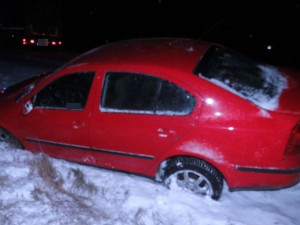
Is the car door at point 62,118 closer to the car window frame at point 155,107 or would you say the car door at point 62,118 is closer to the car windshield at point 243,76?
the car window frame at point 155,107

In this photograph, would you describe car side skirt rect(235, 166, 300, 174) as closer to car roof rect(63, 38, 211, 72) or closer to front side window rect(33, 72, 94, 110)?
car roof rect(63, 38, 211, 72)

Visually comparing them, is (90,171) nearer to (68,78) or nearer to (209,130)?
(68,78)

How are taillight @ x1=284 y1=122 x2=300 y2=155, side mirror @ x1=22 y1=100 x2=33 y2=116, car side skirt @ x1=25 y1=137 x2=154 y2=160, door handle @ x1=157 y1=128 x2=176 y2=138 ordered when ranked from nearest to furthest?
taillight @ x1=284 y1=122 x2=300 y2=155
door handle @ x1=157 y1=128 x2=176 y2=138
car side skirt @ x1=25 y1=137 x2=154 y2=160
side mirror @ x1=22 y1=100 x2=33 y2=116

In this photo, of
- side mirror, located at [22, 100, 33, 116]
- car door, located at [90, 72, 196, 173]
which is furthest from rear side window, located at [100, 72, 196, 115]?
side mirror, located at [22, 100, 33, 116]

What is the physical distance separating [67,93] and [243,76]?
1.96 m

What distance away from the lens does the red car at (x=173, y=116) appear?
331cm

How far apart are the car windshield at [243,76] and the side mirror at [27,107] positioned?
1.98 meters

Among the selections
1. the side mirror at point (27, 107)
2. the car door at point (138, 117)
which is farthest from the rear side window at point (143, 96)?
the side mirror at point (27, 107)

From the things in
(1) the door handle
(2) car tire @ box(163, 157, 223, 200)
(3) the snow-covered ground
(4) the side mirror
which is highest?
(1) the door handle

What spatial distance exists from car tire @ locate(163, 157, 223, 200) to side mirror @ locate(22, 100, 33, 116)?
5.71ft

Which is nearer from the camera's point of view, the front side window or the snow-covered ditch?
the snow-covered ditch

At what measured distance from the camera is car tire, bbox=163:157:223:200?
3.57 meters

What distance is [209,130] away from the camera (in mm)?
3363

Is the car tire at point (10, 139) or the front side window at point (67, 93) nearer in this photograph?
the front side window at point (67, 93)
